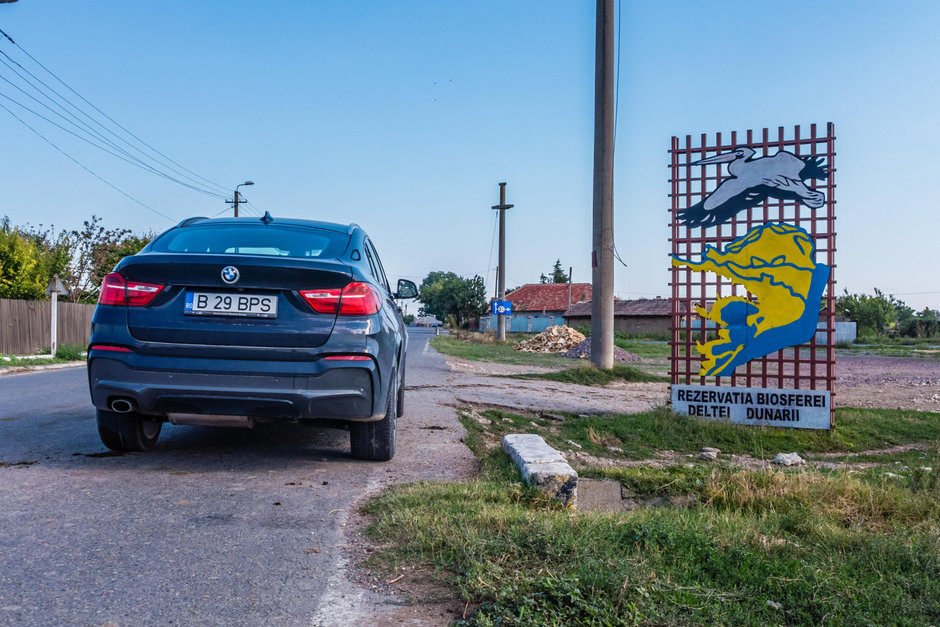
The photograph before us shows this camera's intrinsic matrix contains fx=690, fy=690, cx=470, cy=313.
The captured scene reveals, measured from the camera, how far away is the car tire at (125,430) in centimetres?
482

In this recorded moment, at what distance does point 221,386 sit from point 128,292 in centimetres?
84

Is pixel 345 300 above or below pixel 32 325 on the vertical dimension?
above

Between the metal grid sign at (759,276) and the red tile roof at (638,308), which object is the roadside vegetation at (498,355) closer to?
the metal grid sign at (759,276)

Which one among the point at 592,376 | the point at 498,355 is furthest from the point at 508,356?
the point at 592,376

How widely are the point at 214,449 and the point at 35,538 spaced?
2.20 meters

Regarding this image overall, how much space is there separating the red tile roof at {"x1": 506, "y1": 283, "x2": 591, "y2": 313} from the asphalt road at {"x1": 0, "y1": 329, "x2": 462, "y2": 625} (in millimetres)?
79451

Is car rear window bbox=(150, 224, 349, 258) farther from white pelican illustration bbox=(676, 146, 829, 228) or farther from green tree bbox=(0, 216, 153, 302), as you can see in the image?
green tree bbox=(0, 216, 153, 302)

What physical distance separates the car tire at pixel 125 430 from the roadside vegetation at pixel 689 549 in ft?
7.10

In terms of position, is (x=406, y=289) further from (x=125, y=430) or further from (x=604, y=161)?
(x=604, y=161)

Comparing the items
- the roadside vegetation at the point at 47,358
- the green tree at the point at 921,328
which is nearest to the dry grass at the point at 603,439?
the roadside vegetation at the point at 47,358

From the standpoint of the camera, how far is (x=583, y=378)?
47.9ft

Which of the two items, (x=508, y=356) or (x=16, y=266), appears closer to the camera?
(x=16, y=266)

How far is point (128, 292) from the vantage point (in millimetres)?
4297

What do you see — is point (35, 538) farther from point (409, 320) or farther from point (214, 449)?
point (409, 320)
